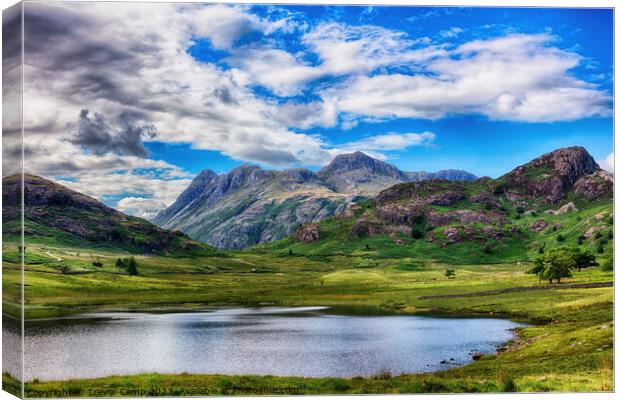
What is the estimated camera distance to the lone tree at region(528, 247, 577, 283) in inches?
3292

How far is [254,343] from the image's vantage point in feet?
170

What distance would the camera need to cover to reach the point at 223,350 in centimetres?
4912

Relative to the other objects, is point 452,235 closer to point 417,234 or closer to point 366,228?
point 417,234

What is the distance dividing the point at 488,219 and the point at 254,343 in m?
99.7

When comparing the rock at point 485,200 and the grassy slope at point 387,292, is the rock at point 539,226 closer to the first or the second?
the grassy slope at point 387,292

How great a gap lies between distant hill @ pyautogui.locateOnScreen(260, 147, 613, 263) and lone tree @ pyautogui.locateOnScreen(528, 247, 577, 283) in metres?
19.0

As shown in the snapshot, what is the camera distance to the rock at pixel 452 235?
376ft

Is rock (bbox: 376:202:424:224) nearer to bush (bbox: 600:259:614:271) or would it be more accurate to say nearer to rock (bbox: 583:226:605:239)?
rock (bbox: 583:226:605:239)

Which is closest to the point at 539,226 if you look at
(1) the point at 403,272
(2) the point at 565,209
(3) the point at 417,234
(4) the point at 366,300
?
(2) the point at 565,209

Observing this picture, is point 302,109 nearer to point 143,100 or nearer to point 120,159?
point 143,100

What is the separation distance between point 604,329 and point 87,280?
7763cm

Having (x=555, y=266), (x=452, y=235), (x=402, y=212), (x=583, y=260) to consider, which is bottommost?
(x=555, y=266)

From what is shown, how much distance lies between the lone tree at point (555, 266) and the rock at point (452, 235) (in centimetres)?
2544

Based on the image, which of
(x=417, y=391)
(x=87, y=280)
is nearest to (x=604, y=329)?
(x=417, y=391)
